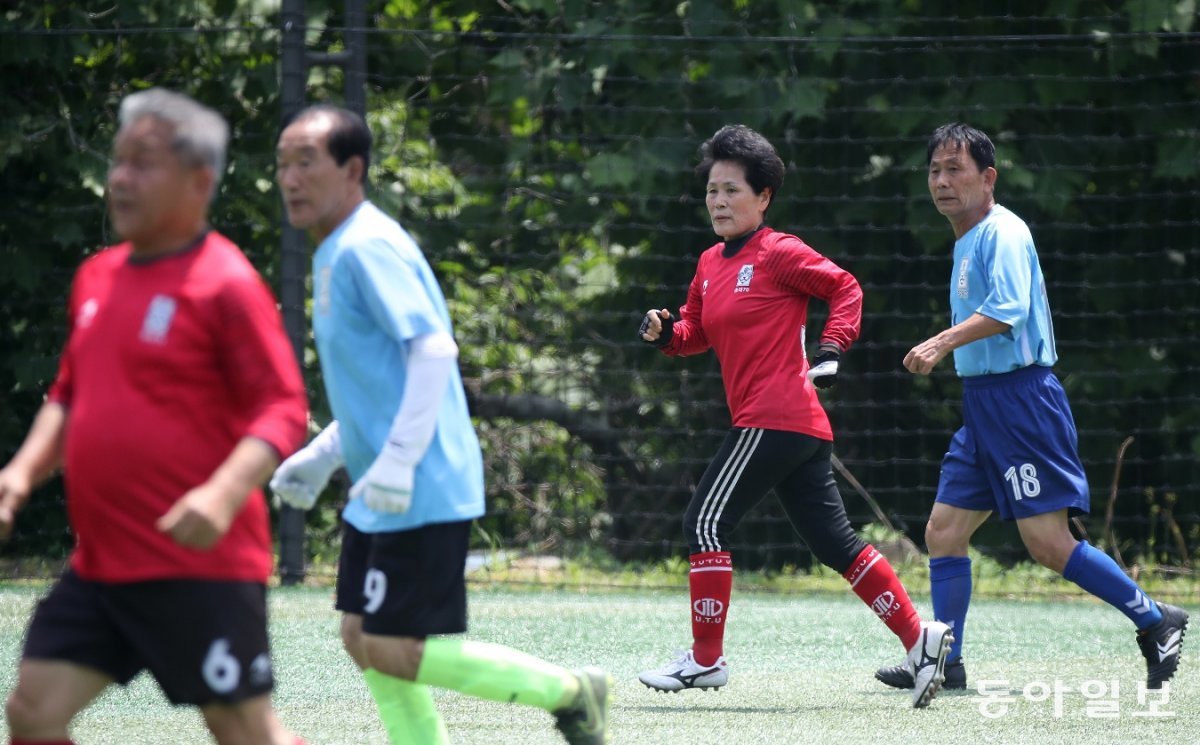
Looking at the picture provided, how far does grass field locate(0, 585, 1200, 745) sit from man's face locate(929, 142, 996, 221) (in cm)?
164

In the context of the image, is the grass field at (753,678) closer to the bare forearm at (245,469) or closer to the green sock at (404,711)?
the green sock at (404,711)

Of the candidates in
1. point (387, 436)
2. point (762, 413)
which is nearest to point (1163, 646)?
point (762, 413)

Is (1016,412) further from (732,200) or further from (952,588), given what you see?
(732,200)

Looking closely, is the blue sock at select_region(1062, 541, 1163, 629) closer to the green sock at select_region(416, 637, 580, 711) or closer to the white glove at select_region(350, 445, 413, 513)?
the green sock at select_region(416, 637, 580, 711)

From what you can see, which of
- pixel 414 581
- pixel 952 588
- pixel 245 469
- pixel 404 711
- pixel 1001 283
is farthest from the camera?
pixel 952 588

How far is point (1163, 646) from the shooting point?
541 centimetres

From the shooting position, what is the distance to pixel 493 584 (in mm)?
9031

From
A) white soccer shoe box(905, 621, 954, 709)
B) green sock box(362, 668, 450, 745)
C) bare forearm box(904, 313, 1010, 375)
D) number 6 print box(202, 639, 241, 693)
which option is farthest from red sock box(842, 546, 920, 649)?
number 6 print box(202, 639, 241, 693)

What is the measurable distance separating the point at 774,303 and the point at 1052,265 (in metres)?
4.84

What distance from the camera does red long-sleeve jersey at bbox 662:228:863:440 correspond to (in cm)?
543

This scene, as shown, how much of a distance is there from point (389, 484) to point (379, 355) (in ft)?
1.12

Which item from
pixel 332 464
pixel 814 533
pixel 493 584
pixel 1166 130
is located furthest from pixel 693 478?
pixel 332 464

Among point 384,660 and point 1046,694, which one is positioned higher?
point 384,660

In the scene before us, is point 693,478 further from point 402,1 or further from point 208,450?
point 208,450
